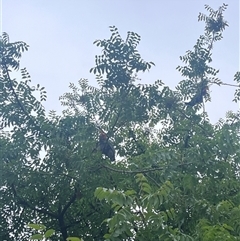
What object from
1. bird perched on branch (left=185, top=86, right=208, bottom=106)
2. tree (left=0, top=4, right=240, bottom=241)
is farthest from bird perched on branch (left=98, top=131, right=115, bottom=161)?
bird perched on branch (left=185, top=86, right=208, bottom=106)

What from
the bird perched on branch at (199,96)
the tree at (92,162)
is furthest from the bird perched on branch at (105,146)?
the bird perched on branch at (199,96)

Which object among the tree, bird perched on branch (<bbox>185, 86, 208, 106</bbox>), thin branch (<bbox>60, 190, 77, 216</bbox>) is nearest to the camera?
the tree

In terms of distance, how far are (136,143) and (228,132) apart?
2278 mm

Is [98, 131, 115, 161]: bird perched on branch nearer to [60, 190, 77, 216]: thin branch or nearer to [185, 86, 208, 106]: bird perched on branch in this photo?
[60, 190, 77, 216]: thin branch

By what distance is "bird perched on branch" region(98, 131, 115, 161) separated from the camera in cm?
579

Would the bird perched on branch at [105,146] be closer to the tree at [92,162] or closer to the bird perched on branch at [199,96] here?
the tree at [92,162]

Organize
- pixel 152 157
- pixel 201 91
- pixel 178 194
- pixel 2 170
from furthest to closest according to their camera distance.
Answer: pixel 201 91, pixel 2 170, pixel 152 157, pixel 178 194

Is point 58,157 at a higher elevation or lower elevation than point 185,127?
lower

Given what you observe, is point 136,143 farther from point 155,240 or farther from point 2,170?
point 155,240

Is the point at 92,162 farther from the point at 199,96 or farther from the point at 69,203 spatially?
the point at 199,96

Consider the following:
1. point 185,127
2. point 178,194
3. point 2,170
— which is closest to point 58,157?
point 2,170

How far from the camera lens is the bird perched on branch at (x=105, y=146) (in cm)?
579

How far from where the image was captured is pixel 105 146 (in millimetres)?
5809

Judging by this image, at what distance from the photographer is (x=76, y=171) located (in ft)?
16.7
